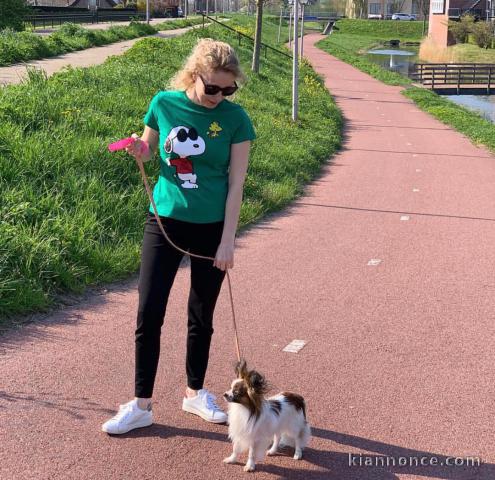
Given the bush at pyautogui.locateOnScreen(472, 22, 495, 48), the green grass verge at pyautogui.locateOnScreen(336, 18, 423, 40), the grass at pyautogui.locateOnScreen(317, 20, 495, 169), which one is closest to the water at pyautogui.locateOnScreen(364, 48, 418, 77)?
the grass at pyautogui.locateOnScreen(317, 20, 495, 169)

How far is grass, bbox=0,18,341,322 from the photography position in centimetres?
634

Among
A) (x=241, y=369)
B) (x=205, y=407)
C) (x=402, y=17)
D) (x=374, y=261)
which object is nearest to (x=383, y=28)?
(x=402, y=17)

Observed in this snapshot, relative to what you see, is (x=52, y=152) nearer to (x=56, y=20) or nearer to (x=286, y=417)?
(x=286, y=417)

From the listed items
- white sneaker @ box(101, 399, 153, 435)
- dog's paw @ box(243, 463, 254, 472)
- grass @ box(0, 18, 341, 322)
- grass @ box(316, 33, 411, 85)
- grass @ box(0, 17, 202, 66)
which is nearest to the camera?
dog's paw @ box(243, 463, 254, 472)

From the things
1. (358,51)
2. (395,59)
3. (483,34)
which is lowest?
(395,59)

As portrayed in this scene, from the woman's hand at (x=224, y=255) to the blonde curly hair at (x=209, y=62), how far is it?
76 centimetres

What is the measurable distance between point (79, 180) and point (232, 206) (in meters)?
4.73

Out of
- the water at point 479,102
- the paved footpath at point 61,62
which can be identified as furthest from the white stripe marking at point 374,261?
the water at point 479,102

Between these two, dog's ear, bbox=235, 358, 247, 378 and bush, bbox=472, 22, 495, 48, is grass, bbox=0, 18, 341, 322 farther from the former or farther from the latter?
bush, bbox=472, 22, 495, 48

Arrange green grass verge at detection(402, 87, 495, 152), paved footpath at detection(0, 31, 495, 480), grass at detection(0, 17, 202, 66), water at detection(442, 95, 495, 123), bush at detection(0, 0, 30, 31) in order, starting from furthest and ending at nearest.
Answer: water at detection(442, 95, 495, 123), bush at detection(0, 0, 30, 31), green grass verge at detection(402, 87, 495, 152), grass at detection(0, 17, 202, 66), paved footpath at detection(0, 31, 495, 480)

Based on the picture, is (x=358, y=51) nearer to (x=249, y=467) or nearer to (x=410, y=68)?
(x=410, y=68)

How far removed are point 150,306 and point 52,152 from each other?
5.24 metres

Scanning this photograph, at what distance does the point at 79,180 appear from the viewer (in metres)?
8.20

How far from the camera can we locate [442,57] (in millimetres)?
64125
